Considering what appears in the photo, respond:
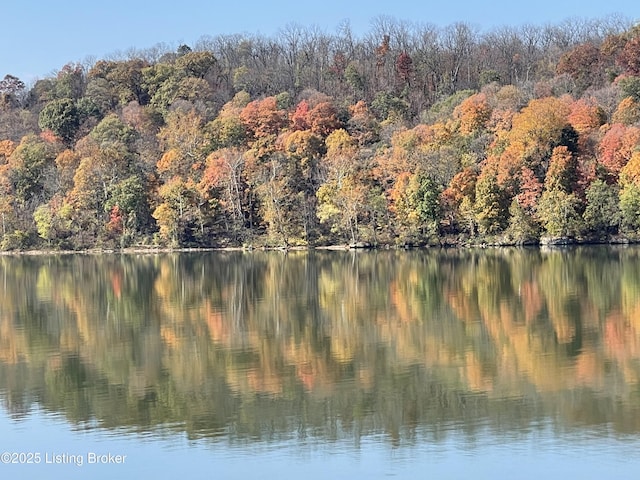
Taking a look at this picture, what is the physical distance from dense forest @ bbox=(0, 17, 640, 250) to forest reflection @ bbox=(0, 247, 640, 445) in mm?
18044

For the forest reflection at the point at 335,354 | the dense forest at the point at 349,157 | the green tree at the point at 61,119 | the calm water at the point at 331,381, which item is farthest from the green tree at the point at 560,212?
the green tree at the point at 61,119

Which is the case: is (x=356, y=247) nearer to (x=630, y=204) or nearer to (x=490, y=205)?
(x=490, y=205)

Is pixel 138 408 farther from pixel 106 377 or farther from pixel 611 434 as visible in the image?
pixel 611 434

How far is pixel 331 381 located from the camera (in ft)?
50.3

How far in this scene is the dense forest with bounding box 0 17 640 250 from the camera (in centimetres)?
5141

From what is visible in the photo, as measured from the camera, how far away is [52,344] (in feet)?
67.5

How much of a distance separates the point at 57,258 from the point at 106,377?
40283mm

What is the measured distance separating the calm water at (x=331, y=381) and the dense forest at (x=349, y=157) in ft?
71.6

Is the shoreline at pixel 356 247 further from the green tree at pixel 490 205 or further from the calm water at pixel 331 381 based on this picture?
the calm water at pixel 331 381

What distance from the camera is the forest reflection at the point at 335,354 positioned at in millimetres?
13125

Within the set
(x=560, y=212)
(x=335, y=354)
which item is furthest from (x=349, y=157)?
(x=335, y=354)

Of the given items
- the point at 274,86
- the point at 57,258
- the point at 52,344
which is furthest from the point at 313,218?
the point at 52,344

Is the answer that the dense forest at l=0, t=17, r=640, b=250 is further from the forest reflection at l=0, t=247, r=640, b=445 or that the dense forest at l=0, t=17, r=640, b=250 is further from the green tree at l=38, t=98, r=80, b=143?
the forest reflection at l=0, t=247, r=640, b=445

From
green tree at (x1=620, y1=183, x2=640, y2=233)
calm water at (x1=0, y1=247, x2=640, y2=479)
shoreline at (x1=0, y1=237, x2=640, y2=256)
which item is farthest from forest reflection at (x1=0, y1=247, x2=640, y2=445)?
shoreline at (x1=0, y1=237, x2=640, y2=256)
